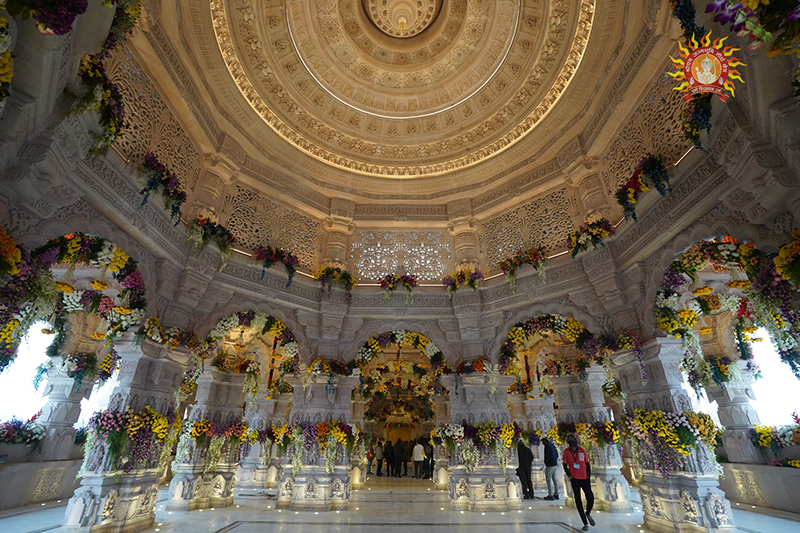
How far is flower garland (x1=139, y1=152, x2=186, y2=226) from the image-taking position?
5.95m

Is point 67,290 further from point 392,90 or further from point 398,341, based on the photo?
point 392,90

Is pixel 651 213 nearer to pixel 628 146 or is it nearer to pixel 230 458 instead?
pixel 628 146

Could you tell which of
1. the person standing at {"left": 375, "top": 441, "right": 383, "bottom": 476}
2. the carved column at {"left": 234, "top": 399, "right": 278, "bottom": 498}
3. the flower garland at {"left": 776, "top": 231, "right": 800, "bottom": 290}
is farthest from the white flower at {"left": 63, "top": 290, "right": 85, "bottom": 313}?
the person standing at {"left": 375, "top": 441, "right": 383, "bottom": 476}

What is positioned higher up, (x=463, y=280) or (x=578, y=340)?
(x=463, y=280)

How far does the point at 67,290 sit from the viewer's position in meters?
5.60

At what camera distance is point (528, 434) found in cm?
1077

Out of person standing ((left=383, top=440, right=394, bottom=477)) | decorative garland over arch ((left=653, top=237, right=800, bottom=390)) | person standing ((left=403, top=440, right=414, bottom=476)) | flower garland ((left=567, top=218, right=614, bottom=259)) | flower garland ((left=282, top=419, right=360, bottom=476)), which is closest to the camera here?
decorative garland over arch ((left=653, top=237, right=800, bottom=390))

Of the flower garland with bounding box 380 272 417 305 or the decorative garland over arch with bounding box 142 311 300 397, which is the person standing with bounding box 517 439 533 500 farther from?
the decorative garland over arch with bounding box 142 311 300 397

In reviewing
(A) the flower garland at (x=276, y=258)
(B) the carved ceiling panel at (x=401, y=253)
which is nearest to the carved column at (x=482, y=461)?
(B) the carved ceiling panel at (x=401, y=253)

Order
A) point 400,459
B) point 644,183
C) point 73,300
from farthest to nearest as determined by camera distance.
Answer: point 400,459 < point 73,300 < point 644,183

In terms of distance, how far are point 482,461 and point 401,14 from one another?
10.7 m

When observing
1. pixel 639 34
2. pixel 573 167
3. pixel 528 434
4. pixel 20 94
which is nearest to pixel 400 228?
pixel 573 167

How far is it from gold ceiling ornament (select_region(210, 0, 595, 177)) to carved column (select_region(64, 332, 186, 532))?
5591mm

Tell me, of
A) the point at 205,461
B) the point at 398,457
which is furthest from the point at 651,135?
the point at 398,457
